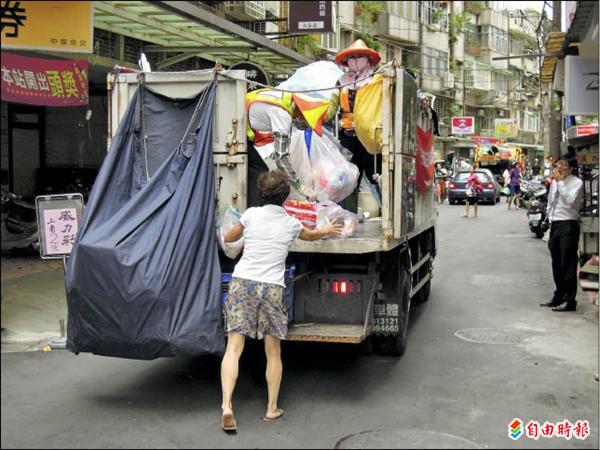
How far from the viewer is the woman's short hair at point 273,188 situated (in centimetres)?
510

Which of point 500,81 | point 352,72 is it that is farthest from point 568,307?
point 500,81

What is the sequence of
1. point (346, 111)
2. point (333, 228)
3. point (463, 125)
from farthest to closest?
1. point (463, 125)
2. point (346, 111)
3. point (333, 228)

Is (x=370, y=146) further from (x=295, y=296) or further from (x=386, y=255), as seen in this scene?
(x=295, y=296)

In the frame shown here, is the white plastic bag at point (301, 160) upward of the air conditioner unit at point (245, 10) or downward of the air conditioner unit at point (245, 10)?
downward

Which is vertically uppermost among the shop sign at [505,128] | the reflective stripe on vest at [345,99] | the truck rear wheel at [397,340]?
the shop sign at [505,128]

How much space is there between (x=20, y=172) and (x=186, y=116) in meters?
9.50

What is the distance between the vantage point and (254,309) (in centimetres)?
497

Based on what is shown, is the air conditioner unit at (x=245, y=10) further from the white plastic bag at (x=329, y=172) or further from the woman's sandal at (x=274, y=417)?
the woman's sandal at (x=274, y=417)

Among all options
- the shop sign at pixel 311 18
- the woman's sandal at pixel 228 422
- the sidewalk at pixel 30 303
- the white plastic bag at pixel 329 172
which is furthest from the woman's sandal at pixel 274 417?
the shop sign at pixel 311 18

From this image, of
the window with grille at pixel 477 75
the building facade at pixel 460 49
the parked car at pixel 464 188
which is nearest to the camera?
the building facade at pixel 460 49

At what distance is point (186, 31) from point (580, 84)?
6.46 meters

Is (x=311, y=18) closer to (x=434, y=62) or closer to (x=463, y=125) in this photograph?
(x=434, y=62)

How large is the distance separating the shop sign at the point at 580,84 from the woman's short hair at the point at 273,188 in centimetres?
648

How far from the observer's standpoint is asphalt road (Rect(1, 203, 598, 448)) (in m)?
4.57
